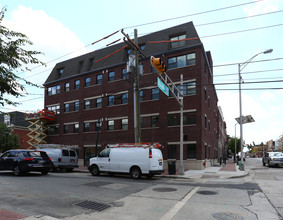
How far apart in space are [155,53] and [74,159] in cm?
1368

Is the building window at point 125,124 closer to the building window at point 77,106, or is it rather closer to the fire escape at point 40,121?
the building window at point 77,106

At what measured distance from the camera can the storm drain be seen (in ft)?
23.8

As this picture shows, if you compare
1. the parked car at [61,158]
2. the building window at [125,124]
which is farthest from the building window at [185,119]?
the parked car at [61,158]

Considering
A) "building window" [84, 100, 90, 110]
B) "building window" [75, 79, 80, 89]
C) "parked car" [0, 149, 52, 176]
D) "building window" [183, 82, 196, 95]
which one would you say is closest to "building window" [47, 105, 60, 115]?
"building window" [75, 79, 80, 89]

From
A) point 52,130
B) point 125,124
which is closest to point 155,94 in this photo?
point 125,124

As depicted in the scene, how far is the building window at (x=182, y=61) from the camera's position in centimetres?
2398

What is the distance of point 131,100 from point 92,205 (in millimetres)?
20130

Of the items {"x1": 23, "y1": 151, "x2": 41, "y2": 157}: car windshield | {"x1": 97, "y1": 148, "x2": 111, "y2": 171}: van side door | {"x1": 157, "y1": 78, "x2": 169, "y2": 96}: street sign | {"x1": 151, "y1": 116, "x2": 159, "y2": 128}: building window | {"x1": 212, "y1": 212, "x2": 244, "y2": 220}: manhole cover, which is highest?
{"x1": 157, "y1": 78, "x2": 169, "y2": 96}: street sign

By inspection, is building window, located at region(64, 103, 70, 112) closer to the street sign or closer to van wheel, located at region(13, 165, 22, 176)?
van wheel, located at region(13, 165, 22, 176)

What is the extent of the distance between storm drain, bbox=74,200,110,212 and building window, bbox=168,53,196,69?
18.9 metres

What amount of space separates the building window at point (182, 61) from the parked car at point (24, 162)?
15.2 meters

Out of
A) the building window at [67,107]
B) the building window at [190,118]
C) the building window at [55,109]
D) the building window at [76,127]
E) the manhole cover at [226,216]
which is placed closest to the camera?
the manhole cover at [226,216]

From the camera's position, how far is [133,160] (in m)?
15.2

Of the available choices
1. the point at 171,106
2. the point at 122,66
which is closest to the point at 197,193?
the point at 171,106
